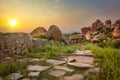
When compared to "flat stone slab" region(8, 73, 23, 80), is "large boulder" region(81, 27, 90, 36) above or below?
above

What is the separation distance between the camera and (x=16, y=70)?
4.69 m

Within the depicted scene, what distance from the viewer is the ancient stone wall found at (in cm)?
666

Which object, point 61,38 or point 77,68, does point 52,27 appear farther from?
point 77,68

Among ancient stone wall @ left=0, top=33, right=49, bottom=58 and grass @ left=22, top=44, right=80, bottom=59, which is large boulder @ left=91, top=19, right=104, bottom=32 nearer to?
grass @ left=22, top=44, right=80, bottom=59

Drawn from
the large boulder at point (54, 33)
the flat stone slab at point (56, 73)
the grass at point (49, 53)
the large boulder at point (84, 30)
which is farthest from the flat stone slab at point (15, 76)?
the large boulder at point (84, 30)

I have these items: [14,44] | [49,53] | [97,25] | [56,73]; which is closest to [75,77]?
[56,73]

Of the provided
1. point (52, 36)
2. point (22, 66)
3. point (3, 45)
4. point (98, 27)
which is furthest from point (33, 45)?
point (98, 27)

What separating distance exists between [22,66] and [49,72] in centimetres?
106

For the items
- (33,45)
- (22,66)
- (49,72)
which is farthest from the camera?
(33,45)

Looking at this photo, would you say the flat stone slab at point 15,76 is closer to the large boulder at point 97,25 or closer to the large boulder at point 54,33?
the large boulder at point 54,33

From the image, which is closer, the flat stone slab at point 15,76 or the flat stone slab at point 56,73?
the flat stone slab at point 15,76

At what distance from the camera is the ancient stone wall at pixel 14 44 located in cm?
666

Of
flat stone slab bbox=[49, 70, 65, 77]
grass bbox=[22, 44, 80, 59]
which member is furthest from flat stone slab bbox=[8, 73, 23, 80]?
grass bbox=[22, 44, 80, 59]

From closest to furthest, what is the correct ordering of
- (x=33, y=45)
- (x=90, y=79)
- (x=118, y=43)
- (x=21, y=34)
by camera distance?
(x=90, y=79) < (x=21, y=34) < (x=33, y=45) < (x=118, y=43)
